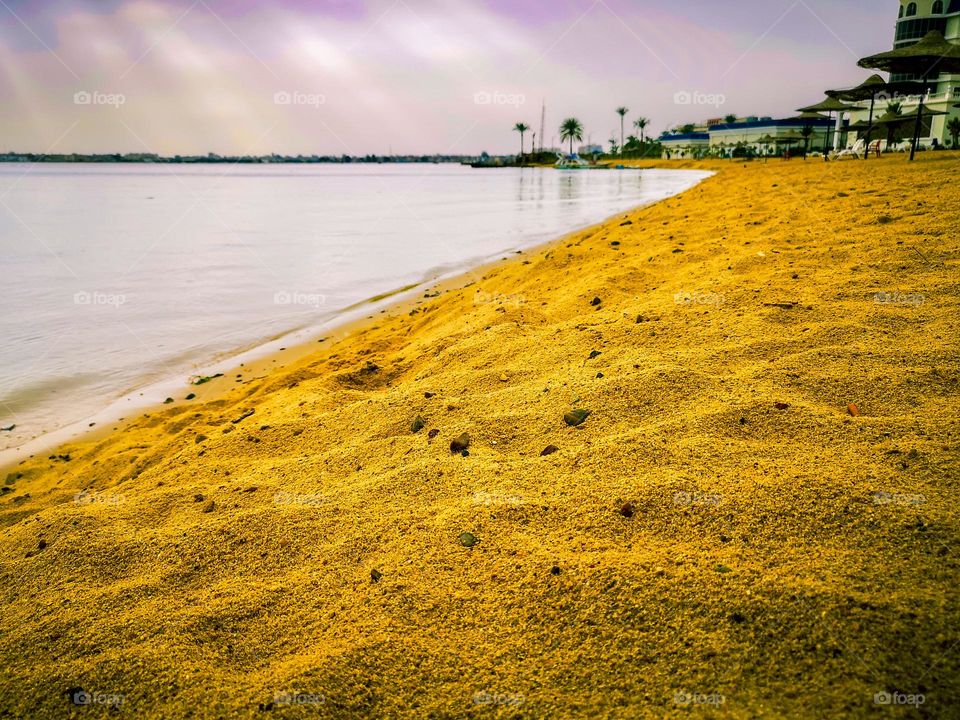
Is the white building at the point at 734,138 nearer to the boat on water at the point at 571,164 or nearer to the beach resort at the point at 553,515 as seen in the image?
the boat on water at the point at 571,164

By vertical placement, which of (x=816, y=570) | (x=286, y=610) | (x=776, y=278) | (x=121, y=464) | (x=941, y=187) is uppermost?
(x=941, y=187)

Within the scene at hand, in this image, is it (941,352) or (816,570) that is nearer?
(816,570)

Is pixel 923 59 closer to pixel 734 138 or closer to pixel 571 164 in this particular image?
pixel 734 138

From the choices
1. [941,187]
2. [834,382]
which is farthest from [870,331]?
[941,187]

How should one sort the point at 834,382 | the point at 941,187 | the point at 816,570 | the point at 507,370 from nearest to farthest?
the point at 816,570 → the point at 834,382 → the point at 507,370 → the point at 941,187

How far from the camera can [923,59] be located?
13047 mm

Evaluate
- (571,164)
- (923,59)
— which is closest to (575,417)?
(923,59)

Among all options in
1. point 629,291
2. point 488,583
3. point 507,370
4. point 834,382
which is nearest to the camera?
point 488,583

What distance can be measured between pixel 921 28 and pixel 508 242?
197 ft

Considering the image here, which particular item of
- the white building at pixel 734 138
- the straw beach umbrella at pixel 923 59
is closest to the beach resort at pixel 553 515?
the straw beach umbrella at pixel 923 59

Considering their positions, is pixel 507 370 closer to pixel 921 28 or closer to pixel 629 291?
pixel 629 291

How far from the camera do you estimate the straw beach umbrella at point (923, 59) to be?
1275 cm

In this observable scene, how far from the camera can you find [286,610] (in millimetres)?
2129

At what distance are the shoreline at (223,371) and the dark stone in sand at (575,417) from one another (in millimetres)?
3823
